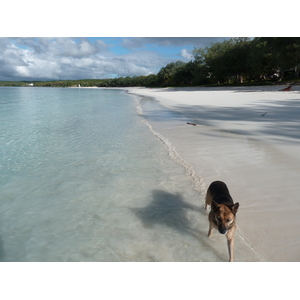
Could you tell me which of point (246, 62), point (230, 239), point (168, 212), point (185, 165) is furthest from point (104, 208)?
point (246, 62)

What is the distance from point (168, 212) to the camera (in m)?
4.43

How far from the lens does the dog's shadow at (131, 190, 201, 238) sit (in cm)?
404

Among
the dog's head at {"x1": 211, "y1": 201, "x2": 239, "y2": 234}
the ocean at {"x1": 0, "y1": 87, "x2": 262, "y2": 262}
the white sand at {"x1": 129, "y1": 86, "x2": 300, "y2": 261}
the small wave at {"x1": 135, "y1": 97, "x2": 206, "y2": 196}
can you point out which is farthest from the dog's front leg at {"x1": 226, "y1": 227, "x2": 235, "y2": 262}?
the small wave at {"x1": 135, "y1": 97, "x2": 206, "y2": 196}

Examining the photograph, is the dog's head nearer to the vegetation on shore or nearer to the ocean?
the ocean

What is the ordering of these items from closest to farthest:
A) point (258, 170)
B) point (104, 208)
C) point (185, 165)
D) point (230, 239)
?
1. point (230, 239)
2. point (104, 208)
3. point (258, 170)
4. point (185, 165)

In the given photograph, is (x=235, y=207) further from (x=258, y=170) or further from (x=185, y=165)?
(x=185, y=165)

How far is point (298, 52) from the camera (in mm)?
36625

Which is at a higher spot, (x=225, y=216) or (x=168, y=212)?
(x=225, y=216)

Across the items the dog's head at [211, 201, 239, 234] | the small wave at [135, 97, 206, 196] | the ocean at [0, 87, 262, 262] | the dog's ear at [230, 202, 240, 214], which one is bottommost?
the ocean at [0, 87, 262, 262]

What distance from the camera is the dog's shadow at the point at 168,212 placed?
13.2 feet

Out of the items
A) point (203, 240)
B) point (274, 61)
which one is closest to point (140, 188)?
point (203, 240)
